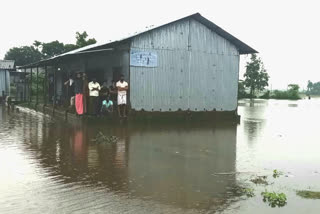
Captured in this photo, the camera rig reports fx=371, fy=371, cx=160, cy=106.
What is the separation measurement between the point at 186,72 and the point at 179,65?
46 centimetres

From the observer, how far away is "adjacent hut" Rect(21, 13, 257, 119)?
1521 cm

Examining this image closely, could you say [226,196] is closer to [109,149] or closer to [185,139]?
[109,149]

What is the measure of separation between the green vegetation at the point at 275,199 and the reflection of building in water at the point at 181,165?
0.61 metres

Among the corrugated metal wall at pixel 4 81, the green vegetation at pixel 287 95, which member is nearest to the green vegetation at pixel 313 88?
the green vegetation at pixel 287 95

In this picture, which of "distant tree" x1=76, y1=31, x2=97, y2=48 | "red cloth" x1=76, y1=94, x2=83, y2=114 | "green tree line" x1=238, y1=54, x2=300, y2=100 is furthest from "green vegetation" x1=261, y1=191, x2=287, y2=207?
"green tree line" x1=238, y1=54, x2=300, y2=100

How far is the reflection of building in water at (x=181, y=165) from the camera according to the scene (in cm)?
541

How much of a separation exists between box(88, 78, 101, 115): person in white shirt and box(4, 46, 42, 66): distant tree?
41.6 m

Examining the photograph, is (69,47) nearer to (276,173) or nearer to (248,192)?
(276,173)

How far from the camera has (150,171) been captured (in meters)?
6.75

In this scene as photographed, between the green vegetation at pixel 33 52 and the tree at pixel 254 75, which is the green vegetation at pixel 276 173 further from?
the tree at pixel 254 75

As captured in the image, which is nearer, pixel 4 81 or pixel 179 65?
pixel 179 65

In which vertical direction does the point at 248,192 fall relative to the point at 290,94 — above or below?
below

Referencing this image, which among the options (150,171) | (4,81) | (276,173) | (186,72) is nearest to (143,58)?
(186,72)

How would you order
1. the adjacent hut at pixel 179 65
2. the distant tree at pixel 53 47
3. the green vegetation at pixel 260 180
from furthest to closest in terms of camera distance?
the distant tree at pixel 53 47 < the adjacent hut at pixel 179 65 < the green vegetation at pixel 260 180
